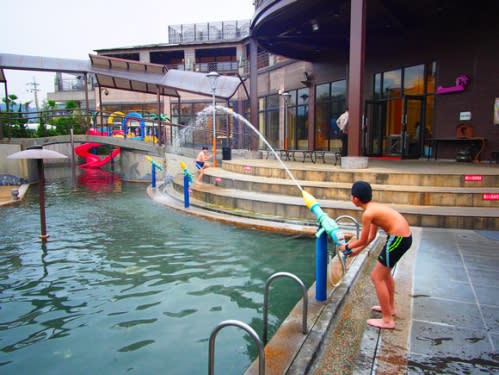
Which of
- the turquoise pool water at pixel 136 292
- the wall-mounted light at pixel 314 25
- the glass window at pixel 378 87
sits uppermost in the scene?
the wall-mounted light at pixel 314 25

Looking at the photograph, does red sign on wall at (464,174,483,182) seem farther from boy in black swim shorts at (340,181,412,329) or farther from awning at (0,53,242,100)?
awning at (0,53,242,100)

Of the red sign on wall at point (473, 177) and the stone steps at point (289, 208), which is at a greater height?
the red sign on wall at point (473, 177)

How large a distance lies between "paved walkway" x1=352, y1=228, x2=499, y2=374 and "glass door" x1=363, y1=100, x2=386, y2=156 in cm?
1106

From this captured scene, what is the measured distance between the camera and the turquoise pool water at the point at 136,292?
3.82 meters

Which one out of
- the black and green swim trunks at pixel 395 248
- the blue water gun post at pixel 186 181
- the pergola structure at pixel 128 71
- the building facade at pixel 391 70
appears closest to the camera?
the black and green swim trunks at pixel 395 248

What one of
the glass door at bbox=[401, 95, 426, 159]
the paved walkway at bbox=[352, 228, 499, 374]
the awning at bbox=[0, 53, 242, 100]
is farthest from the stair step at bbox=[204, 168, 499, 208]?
the awning at bbox=[0, 53, 242, 100]

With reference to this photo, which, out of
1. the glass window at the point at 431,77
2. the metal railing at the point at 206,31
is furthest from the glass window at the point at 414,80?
the metal railing at the point at 206,31

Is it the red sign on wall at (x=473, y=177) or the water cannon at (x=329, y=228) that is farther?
the red sign on wall at (x=473, y=177)

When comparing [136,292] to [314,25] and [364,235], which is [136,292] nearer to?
[364,235]

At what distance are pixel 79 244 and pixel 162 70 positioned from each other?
609 inches

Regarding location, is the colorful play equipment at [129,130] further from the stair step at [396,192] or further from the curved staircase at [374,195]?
the stair step at [396,192]

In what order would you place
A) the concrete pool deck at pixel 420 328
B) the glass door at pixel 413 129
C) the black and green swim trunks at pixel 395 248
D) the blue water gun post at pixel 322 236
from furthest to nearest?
the glass door at pixel 413 129, the blue water gun post at pixel 322 236, the black and green swim trunks at pixel 395 248, the concrete pool deck at pixel 420 328

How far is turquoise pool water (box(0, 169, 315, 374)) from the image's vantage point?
12.5 ft

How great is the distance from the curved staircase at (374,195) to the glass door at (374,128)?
22.4 feet
